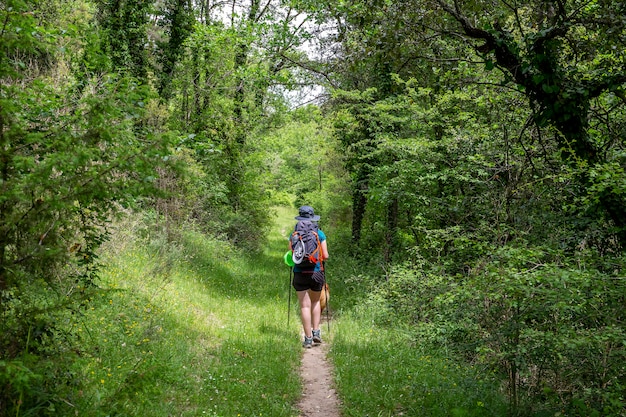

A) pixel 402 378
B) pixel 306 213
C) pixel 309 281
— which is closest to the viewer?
pixel 402 378

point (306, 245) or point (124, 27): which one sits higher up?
point (124, 27)

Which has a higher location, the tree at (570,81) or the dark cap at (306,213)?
the tree at (570,81)

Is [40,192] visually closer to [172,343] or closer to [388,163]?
[172,343]

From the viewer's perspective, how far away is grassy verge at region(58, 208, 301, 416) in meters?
3.99

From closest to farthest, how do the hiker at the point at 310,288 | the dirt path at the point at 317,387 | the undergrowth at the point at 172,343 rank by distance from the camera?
the undergrowth at the point at 172,343, the dirt path at the point at 317,387, the hiker at the point at 310,288

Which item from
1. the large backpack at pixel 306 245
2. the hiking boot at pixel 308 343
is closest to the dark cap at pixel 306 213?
the large backpack at pixel 306 245

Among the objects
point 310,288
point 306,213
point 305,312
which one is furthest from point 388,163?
point 305,312

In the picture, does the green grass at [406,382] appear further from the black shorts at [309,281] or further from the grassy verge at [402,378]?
the black shorts at [309,281]

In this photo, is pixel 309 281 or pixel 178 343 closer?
pixel 178 343

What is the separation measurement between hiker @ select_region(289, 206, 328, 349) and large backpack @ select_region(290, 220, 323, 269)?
0.07 metres

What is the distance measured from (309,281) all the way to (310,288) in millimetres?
156

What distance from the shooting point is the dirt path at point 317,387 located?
5645mm

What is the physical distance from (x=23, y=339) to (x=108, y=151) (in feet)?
4.31

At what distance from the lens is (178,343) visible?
6.56m
